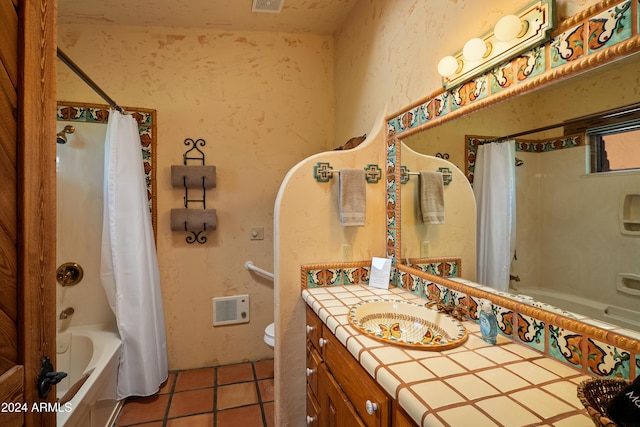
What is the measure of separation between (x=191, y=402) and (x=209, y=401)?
115 mm

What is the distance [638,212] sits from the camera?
2.43 feet

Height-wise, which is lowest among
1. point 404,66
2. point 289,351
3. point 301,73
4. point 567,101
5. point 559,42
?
point 289,351

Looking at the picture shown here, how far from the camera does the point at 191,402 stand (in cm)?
204

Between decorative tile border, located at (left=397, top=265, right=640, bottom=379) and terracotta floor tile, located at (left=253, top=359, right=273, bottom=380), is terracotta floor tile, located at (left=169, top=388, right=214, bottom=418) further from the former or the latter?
decorative tile border, located at (left=397, top=265, right=640, bottom=379)

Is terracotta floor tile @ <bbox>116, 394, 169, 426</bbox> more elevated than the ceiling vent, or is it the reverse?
the ceiling vent

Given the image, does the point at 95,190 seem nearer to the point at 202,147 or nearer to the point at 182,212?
the point at 182,212

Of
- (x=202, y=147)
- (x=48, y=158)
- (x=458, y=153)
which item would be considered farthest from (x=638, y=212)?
(x=202, y=147)

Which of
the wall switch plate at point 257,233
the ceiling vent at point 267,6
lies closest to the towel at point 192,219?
the wall switch plate at point 257,233

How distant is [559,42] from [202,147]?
7.29 feet

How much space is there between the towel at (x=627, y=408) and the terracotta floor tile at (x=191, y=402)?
6.89 feet

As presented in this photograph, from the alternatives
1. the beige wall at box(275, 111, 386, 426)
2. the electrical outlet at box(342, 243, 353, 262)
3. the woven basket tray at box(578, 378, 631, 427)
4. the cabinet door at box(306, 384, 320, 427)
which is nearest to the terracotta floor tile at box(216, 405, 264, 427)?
the beige wall at box(275, 111, 386, 426)

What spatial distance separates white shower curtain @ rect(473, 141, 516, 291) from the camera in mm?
1088

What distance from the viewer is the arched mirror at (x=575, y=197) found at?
2.51 ft

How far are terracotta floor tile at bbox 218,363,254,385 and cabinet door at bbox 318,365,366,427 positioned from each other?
1.15 metres
